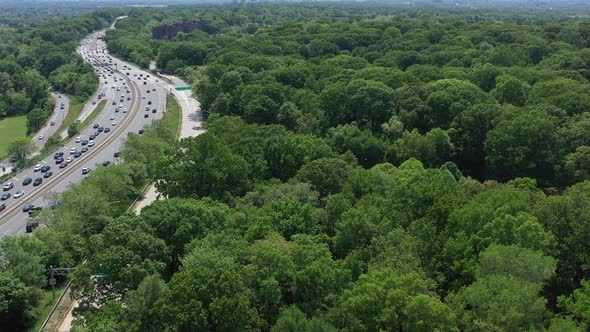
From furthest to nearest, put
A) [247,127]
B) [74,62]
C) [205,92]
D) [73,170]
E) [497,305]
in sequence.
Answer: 1. [74,62]
2. [205,92]
3. [73,170]
4. [247,127]
5. [497,305]

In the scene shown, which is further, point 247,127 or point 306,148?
point 247,127

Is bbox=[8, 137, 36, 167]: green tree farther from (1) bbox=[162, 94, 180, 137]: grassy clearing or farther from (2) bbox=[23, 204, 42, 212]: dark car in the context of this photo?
(2) bbox=[23, 204, 42, 212]: dark car

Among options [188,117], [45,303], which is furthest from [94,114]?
[45,303]

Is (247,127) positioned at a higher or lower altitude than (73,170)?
higher

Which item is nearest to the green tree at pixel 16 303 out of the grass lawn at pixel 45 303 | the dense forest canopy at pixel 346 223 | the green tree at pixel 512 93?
the dense forest canopy at pixel 346 223

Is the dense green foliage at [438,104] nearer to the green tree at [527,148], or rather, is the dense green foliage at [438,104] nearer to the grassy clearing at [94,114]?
the green tree at [527,148]

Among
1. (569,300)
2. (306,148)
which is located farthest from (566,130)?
(569,300)

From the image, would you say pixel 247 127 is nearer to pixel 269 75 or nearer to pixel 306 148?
pixel 306 148

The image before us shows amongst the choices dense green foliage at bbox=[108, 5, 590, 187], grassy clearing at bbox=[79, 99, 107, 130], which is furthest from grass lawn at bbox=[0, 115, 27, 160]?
dense green foliage at bbox=[108, 5, 590, 187]
